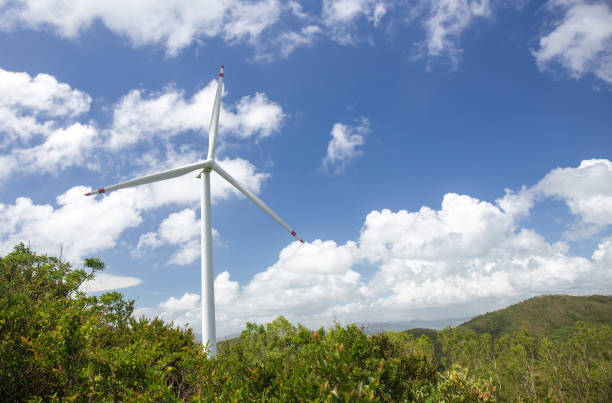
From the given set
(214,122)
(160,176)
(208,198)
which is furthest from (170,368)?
(214,122)

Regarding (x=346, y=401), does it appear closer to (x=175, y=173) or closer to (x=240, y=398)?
(x=240, y=398)

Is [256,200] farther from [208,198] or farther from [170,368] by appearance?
[170,368]

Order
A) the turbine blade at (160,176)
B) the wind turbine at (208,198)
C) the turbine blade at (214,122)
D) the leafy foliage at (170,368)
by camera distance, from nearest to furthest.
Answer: the leafy foliage at (170,368) → the wind turbine at (208,198) → the turbine blade at (160,176) → the turbine blade at (214,122)

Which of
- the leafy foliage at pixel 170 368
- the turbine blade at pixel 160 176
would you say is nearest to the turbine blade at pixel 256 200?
the turbine blade at pixel 160 176

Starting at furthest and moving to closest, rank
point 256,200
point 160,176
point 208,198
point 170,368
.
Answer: point 256,200 < point 160,176 < point 208,198 < point 170,368

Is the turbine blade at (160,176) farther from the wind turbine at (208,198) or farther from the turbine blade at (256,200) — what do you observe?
the turbine blade at (256,200)

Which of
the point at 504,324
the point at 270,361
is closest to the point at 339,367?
the point at 270,361

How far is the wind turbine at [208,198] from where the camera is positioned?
26.5m

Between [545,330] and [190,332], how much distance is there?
210484 millimetres

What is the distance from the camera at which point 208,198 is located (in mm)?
31844

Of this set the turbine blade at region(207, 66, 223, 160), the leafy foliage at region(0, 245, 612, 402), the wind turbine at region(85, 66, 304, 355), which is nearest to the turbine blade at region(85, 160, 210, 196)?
the wind turbine at region(85, 66, 304, 355)

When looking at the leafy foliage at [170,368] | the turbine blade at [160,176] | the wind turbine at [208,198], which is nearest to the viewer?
the leafy foliage at [170,368]

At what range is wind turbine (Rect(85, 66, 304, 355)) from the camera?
26547 mm

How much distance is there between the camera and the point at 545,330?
17350cm
